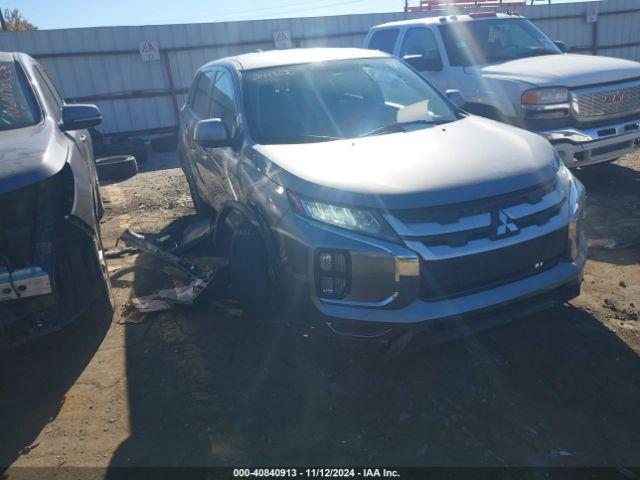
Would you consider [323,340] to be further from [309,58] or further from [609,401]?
[309,58]

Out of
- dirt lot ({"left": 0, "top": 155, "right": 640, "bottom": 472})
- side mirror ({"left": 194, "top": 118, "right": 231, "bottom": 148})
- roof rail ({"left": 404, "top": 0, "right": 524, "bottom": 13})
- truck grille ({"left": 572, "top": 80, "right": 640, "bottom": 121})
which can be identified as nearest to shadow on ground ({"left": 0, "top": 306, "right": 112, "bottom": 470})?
dirt lot ({"left": 0, "top": 155, "right": 640, "bottom": 472})

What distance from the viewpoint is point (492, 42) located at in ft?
22.3

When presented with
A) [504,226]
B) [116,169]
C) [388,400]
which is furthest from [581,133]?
[116,169]

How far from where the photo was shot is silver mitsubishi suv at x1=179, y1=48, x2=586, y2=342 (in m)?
2.62

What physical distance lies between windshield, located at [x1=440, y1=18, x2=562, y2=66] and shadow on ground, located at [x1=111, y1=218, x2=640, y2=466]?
4209mm

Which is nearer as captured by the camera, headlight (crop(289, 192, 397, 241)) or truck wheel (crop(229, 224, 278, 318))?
headlight (crop(289, 192, 397, 241))

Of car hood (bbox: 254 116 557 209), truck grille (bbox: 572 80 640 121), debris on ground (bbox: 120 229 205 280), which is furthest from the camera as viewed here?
truck grille (bbox: 572 80 640 121)

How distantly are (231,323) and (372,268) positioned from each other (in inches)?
59.0

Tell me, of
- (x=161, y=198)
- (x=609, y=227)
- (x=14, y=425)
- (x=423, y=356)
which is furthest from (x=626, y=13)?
(x=14, y=425)

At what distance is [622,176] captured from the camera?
6.44 metres

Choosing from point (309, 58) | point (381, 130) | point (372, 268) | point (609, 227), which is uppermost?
point (309, 58)

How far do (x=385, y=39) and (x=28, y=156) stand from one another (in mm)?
5896

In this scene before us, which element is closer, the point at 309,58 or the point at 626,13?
the point at 309,58

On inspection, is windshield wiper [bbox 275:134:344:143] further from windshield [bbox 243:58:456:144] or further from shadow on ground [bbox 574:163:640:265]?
shadow on ground [bbox 574:163:640:265]
